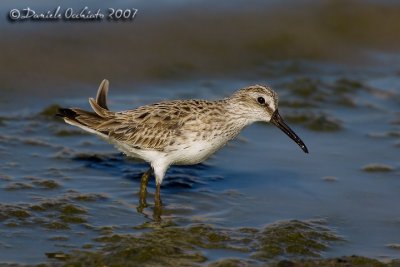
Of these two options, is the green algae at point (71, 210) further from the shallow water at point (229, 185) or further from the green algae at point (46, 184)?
the green algae at point (46, 184)

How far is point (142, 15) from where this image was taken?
50.3 ft

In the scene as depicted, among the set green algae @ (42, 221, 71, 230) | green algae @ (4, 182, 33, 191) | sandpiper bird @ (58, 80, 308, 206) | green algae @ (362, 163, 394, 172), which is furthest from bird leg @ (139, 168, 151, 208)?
green algae @ (362, 163, 394, 172)

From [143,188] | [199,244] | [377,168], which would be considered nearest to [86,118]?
[143,188]

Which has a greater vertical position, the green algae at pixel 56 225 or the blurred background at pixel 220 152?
the blurred background at pixel 220 152

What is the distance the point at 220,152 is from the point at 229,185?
1.23 metres

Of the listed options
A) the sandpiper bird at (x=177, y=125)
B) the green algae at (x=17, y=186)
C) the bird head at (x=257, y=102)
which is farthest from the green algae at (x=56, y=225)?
the bird head at (x=257, y=102)

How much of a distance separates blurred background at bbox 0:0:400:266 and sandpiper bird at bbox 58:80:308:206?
23.0 inches

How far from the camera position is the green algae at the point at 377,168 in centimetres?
1116

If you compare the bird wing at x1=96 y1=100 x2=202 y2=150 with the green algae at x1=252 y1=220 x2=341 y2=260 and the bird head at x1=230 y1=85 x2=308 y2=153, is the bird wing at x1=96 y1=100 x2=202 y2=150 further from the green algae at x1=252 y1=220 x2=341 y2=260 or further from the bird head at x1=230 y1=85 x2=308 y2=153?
the green algae at x1=252 y1=220 x2=341 y2=260

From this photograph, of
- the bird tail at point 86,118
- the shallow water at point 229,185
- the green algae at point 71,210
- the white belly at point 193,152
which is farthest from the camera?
the bird tail at point 86,118

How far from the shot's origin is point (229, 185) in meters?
10.6

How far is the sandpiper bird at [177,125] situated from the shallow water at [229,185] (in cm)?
58

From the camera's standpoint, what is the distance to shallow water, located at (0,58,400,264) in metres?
8.72

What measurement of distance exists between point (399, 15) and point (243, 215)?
847 centimetres
